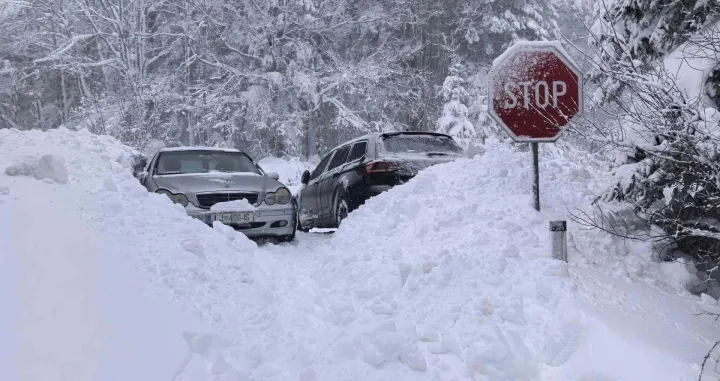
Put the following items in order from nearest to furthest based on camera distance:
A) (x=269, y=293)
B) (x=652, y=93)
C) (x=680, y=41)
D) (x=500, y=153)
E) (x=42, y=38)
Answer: (x=652, y=93) → (x=680, y=41) → (x=269, y=293) → (x=500, y=153) → (x=42, y=38)

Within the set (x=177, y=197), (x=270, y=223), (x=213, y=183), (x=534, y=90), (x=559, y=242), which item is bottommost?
(x=270, y=223)

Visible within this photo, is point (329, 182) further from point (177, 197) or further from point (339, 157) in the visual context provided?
point (177, 197)

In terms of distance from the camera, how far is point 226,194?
7266 mm

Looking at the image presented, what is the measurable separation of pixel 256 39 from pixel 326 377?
19769mm

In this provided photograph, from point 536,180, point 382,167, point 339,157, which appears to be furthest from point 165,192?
point 536,180

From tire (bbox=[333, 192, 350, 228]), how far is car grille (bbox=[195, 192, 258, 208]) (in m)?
1.32

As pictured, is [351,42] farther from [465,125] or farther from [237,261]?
[237,261]

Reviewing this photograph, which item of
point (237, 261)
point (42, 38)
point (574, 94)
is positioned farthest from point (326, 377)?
point (42, 38)

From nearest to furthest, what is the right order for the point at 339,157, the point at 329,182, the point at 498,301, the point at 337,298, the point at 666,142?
the point at 666,142 < the point at 498,301 < the point at 337,298 < the point at 329,182 < the point at 339,157

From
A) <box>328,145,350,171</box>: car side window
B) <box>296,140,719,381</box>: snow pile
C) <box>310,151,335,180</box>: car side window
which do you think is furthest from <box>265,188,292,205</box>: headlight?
<box>310,151,335,180</box>: car side window

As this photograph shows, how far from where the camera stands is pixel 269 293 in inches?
196

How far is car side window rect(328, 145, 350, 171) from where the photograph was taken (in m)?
8.72

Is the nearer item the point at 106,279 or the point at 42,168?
the point at 106,279

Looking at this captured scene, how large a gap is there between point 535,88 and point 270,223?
407 centimetres
